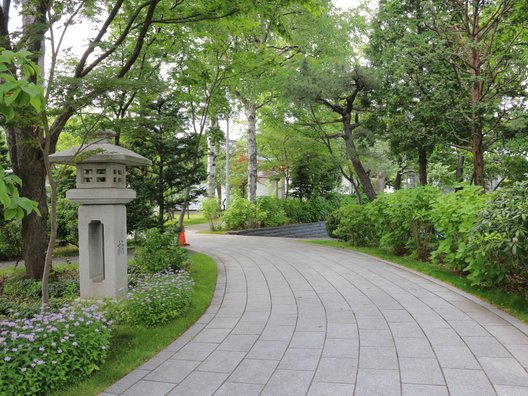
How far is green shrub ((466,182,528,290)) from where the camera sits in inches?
166

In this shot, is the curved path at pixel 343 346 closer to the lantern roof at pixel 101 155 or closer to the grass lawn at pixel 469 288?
the grass lawn at pixel 469 288

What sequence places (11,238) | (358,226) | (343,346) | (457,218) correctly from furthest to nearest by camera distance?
(358,226)
(11,238)
(457,218)
(343,346)

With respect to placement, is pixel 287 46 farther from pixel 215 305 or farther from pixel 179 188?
pixel 215 305

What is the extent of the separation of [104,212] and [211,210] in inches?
461

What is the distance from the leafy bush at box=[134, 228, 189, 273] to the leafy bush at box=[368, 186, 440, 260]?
15.3ft

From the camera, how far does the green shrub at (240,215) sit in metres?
16.1

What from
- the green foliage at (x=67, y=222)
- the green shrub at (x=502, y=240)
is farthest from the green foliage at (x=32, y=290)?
the green shrub at (x=502, y=240)

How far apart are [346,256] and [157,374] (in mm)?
6585

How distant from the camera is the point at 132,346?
3740mm

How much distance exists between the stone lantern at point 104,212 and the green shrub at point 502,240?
15.2ft

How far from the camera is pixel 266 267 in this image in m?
7.91

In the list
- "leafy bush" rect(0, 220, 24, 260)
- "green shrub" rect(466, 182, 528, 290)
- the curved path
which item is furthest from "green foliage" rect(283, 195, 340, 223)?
"green shrub" rect(466, 182, 528, 290)

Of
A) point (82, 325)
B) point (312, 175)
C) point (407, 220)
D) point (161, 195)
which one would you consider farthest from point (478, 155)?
point (312, 175)

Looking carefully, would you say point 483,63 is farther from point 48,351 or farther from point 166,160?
point 48,351
